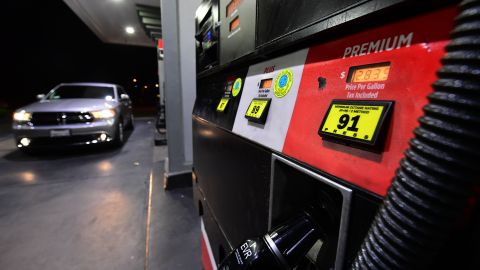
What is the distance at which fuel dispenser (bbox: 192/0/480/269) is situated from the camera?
0.70ft

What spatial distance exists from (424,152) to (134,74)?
19.2m

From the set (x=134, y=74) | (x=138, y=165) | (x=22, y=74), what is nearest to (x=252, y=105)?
(x=138, y=165)

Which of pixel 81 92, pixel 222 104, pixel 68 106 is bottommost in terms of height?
pixel 68 106

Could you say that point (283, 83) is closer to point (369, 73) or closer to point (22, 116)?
point (369, 73)

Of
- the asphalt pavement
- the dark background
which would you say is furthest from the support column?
the dark background

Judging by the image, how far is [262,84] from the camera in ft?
2.15

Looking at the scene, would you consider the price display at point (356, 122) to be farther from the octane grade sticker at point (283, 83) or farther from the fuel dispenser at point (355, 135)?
the octane grade sticker at point (283, 83)

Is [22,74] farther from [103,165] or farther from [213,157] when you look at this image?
[213,157]

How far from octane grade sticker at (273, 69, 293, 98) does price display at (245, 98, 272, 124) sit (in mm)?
37

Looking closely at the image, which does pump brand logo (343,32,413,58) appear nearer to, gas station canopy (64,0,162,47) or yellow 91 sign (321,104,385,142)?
yellow 91 sign (321,104,385,142)

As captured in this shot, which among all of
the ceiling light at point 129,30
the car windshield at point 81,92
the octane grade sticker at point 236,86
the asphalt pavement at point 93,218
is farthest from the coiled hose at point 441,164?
the ceiling light at point 129,30

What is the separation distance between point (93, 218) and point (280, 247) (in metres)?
2.11

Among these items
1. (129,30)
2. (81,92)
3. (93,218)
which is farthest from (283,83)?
(129,30)

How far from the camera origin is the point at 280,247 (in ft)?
1.36
